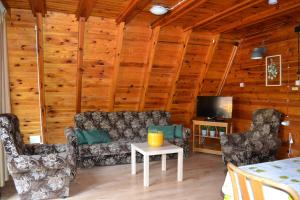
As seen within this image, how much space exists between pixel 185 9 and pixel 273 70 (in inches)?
93.0

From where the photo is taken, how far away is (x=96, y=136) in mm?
4602

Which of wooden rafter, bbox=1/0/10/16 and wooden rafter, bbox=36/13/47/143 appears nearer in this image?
wooden rafter, bbox=1/0/10/16

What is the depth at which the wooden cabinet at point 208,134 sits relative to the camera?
214 inches

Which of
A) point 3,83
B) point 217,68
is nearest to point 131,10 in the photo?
point 3,83

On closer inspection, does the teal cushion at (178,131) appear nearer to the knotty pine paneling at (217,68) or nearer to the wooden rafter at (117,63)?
the knotty pine paneling at (217,68)

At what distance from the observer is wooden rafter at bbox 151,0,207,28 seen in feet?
11.6

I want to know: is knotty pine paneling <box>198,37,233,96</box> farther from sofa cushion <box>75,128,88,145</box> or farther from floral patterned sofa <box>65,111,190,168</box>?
sofa cushion <box>75,128,88,145</box>

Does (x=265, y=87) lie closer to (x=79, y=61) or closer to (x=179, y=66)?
(x=179, y=66)

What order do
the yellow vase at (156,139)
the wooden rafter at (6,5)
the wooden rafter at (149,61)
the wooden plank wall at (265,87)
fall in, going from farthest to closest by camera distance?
the wooden rafter at (149,61) < the wooden plank wall at (265,87) < the yellow vase at (156,139) < the wooden rafter at (6,5)

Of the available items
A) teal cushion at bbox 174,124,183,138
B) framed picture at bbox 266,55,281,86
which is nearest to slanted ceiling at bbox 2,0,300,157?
framed picture at bbox 266,55,281,86

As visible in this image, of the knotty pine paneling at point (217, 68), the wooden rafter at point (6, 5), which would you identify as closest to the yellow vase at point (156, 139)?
the knotty pine paneling at point (217, 68)

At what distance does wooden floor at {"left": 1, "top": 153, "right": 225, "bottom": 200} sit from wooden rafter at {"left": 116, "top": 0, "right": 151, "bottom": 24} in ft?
8.32

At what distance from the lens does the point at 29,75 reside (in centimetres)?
457

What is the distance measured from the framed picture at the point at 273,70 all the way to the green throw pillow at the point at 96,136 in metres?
3.36
